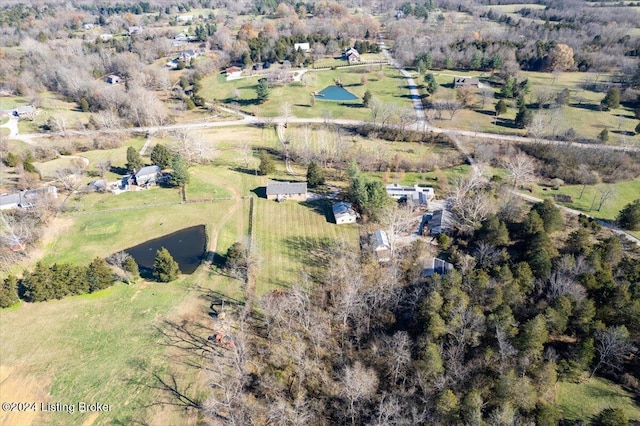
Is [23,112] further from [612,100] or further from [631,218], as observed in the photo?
[612,100]

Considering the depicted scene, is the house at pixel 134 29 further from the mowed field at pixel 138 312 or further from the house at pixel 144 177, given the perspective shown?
the mowed field at pixel 138 312

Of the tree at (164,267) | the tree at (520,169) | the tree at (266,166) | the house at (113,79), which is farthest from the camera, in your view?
the house at (113,79)

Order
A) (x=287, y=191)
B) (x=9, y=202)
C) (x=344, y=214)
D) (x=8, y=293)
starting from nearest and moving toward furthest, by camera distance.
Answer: (x=8, y=293)
(x=344, y=214)
(x=9, y=202)
(x=287, y=191)

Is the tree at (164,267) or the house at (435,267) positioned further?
the tree at (164,267)

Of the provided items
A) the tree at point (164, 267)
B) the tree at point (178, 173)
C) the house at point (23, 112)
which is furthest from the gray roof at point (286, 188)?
the house at point (23, 112)

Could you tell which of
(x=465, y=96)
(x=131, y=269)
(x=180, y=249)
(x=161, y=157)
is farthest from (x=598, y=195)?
(x=161, y=157)

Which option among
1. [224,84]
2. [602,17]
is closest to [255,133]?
[224,84]
